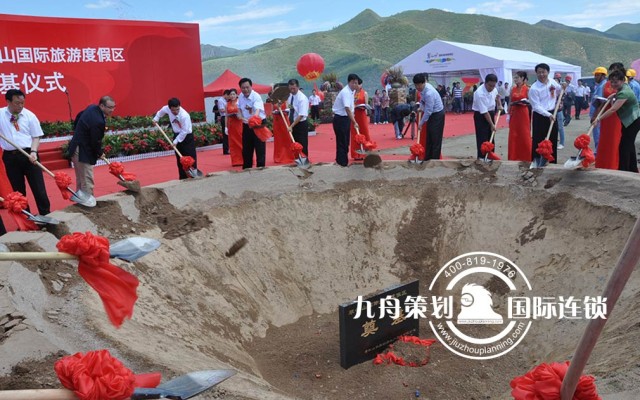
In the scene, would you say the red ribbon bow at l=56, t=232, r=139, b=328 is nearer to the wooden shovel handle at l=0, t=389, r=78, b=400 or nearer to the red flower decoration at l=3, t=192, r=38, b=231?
the wooden shovel handle at l=0, t=389, r=78, b=400

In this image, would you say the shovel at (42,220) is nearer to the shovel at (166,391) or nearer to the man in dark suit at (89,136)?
the man in dark suit at (89,136)

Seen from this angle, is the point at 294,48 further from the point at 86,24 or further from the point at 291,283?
the point at 291,283

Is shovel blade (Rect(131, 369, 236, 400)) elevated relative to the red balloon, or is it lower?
lower

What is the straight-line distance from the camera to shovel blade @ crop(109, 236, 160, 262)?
6.63 feet

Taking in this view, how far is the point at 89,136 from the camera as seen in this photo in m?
5.90

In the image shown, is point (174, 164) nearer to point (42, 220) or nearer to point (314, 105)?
point (42, 220)

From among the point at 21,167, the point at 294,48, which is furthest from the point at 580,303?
the point at 294,48

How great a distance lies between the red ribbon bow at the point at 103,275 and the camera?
6.40ft

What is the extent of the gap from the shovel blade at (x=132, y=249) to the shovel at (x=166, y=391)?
0.51 metres

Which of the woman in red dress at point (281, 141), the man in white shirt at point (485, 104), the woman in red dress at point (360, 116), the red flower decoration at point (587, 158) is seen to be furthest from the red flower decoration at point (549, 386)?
the woman in red dress at point (281, 141)

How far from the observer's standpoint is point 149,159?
11914mm

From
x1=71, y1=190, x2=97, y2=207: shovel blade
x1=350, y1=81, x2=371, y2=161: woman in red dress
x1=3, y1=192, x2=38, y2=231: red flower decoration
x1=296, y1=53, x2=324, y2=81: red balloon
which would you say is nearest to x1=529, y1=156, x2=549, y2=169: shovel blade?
x1=350, y1=81, x2=371, y2=161: woman in red dress

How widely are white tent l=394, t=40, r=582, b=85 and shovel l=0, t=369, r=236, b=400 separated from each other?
19.1m

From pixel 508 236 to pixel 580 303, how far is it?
4.07 ft
